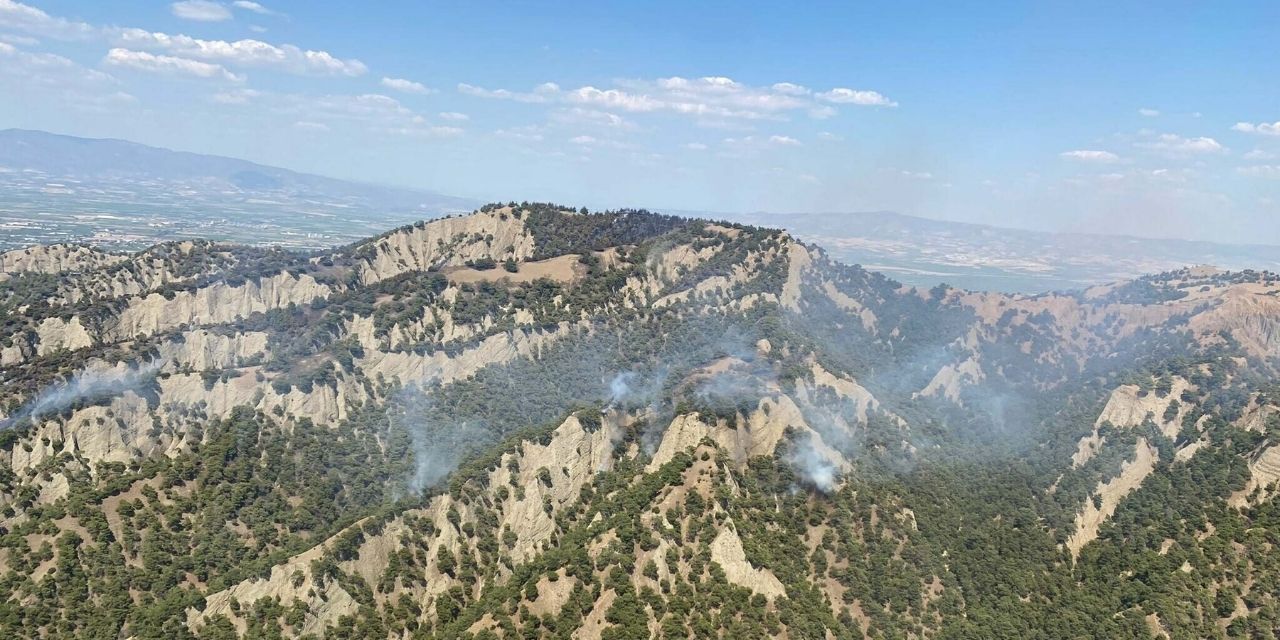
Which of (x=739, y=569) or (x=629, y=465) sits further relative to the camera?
(x=629, y=465)

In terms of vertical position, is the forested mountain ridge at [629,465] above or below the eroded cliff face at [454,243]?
below

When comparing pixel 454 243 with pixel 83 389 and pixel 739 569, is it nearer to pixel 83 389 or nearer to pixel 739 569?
pixel 83 389

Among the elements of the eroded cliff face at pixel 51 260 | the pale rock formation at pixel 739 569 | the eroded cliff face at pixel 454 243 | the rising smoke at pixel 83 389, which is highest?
the eroded cliff face at pixel 454 243

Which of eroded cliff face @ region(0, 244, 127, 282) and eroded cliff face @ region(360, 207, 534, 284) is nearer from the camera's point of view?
eroded cliff face @ region(0, 244, 127, 282)

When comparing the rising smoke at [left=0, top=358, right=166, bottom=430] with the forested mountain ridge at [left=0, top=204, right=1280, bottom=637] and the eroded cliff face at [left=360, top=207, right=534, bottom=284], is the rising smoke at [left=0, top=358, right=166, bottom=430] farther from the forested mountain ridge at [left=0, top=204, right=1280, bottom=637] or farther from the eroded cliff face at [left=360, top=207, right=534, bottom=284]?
the eroded cliff face at [left=360, top=207, right=534, bottom=284]

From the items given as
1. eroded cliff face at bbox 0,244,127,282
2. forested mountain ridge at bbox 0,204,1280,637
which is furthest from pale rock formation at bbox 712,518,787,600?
eroded cliff face at bbox 0,244,127,282

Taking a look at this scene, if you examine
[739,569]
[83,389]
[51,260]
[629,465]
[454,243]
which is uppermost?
[454,243]

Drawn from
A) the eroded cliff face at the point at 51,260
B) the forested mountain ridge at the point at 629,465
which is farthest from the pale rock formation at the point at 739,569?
the eroded cliff face at the point at 51,260

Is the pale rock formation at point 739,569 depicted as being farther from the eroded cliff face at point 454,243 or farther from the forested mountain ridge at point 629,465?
the eroded cliff face at point 454,243

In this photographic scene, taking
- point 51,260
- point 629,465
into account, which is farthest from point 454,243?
point 629,465

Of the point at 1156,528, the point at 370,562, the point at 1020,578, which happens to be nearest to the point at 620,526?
the point at 370,562
